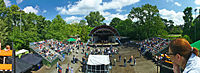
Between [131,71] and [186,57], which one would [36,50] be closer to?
[131,71]

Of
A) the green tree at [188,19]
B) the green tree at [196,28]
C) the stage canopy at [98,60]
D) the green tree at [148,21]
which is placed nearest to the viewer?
the stage canopy at [98,60]

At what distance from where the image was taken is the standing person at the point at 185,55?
42.4 inches

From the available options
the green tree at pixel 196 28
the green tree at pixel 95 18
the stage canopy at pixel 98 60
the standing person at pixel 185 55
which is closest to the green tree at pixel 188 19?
the green tree at pixel 196 28

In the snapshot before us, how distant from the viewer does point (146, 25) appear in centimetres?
3547

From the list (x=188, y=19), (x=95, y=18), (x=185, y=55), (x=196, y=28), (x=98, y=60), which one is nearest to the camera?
(x=185, y=55)

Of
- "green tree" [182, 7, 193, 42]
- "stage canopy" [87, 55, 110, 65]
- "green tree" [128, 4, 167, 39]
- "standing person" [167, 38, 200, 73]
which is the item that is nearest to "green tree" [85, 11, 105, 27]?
"green tree" [128, 4, 167, 39]

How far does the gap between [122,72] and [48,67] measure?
10.2 metres

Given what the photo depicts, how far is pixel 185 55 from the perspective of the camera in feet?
3.98

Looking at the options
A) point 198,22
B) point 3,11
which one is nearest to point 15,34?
point 3,11

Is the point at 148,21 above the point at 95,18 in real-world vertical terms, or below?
below

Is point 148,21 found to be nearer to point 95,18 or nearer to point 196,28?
point 196,28

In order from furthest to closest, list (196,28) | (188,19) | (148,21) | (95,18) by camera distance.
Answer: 1. (95,18)
2. (148,21)
3. (188,19)
4. (196,28)

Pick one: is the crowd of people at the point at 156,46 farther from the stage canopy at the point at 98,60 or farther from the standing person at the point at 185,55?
the standing person at the point at 185,55

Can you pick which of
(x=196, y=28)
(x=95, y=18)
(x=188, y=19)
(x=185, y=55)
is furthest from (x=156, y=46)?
(x=95, y=18)
